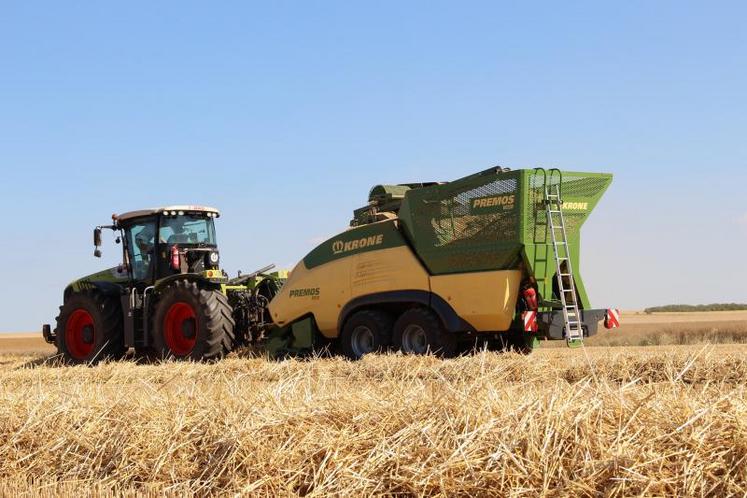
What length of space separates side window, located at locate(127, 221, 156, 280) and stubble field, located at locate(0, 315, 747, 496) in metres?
9.01

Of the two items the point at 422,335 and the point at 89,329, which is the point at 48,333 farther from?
the point at 422,335

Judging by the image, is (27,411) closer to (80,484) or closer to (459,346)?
(80,484)

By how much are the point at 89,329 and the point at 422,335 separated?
639 cm

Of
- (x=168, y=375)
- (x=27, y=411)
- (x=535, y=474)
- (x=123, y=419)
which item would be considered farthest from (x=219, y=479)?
(x=168, y=375)

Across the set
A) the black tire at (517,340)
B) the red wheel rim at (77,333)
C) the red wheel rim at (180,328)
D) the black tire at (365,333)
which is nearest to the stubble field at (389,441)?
the black tire at (365,333)

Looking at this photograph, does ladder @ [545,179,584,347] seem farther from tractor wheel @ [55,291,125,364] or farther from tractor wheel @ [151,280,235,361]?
tractor wheel @ [55,291,125,364]

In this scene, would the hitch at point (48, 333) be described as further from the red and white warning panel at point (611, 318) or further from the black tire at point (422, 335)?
the red and white warning panel at point (611, 318)

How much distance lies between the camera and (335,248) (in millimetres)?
13016

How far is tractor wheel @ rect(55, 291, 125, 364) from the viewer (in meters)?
14.6

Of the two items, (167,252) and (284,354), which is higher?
(167,252)

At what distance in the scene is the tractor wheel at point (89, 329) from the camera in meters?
14.6

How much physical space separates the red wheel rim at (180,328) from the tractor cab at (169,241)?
832 millimetres

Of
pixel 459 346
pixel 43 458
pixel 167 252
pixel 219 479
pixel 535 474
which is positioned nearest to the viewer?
pixel 535 474

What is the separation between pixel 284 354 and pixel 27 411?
305 inches
